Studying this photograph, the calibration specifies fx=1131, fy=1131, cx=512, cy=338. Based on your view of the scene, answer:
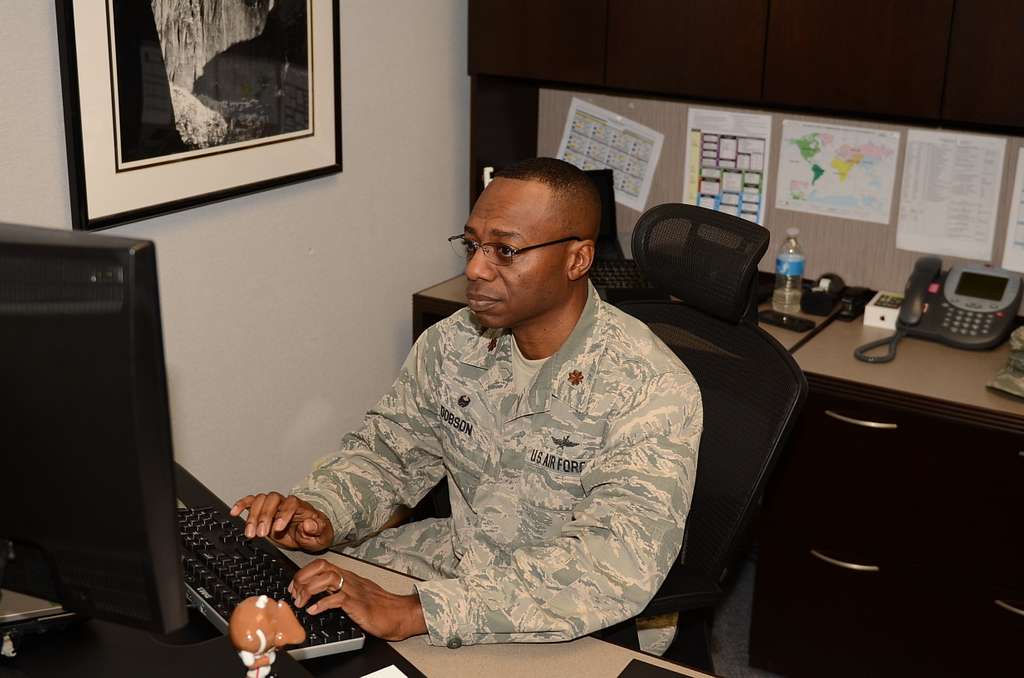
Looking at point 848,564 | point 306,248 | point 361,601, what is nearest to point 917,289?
point 848,564

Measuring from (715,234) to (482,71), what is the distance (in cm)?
134

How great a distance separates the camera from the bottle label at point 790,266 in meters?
2.94

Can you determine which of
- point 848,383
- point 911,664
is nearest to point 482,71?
point 848,383

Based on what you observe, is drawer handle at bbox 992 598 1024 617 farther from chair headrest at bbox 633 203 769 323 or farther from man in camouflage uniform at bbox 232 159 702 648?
man in camouflage uniform at bbox 232 159 702 648

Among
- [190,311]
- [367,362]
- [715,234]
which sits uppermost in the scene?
[715,234]

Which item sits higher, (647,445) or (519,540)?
(647,445)

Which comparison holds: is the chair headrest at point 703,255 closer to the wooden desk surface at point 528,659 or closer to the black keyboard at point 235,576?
the wooden desk surface at point 528,659

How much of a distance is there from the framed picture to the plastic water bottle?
46.0 inches

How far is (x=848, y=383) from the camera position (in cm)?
240

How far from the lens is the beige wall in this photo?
2.12 metres

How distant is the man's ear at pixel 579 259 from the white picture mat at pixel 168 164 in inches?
38.0

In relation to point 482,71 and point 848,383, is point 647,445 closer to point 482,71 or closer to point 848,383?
point 848,383

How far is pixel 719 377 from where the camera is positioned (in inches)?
76.7

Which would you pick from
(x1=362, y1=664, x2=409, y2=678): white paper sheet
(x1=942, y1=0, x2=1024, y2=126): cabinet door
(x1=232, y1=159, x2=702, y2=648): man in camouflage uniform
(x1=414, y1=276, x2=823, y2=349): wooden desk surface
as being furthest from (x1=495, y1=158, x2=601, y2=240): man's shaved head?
(x1=942, y1=0, x2=1024, y2=126): cabinet door
